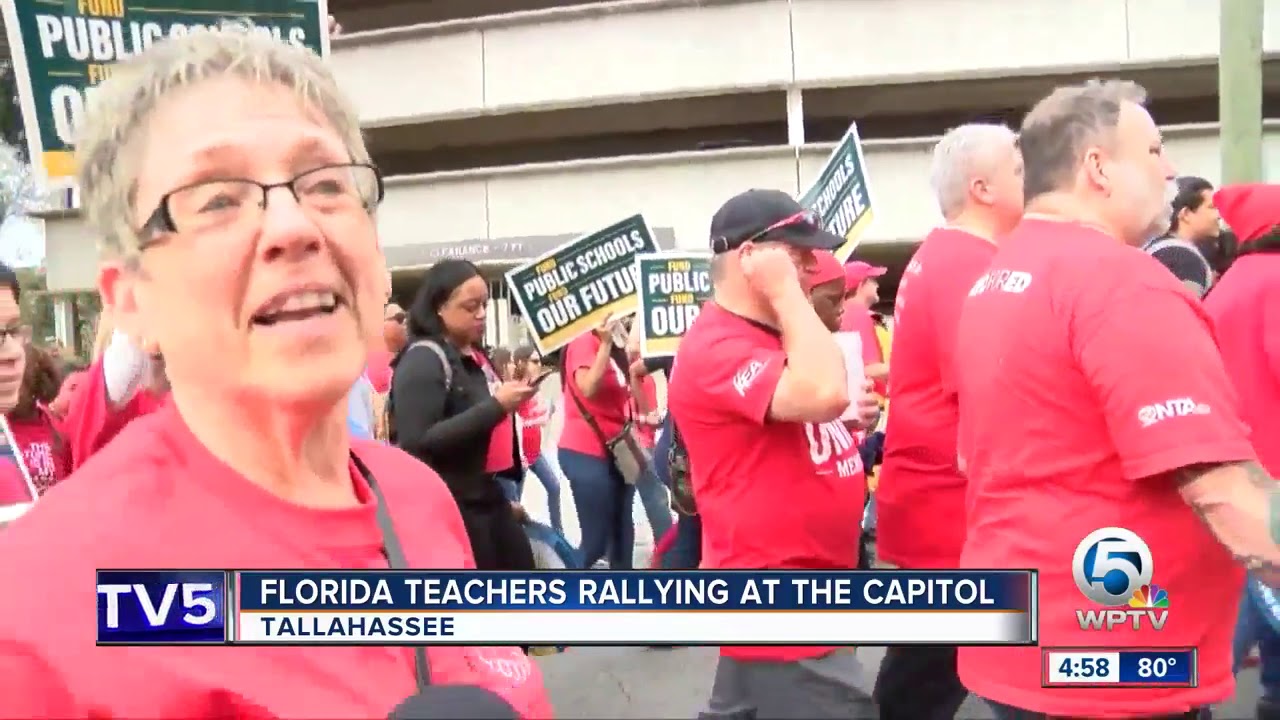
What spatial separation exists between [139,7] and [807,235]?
113 cm

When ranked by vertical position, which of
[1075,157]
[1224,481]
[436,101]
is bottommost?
[1224,481]

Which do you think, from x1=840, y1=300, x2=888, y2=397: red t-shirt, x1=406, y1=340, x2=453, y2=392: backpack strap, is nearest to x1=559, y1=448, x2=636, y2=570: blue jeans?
x1=840, y1=300, x2=888, y2=397: red t-shirt

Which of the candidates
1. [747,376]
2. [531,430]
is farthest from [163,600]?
[531,430]

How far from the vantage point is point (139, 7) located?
157 centimetres

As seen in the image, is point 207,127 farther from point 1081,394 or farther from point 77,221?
point 1081,394

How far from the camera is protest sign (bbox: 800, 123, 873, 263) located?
12.4 feet

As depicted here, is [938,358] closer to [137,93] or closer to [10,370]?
[137,93]

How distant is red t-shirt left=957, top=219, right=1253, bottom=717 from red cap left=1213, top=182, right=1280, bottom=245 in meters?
0.99

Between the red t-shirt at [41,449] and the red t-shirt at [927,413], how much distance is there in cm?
162

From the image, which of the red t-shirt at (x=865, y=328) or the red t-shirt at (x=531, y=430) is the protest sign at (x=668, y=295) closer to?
the red t-shirt at (x=865, y=328)

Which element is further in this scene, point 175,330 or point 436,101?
point 436,101

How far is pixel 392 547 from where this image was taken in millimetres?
976

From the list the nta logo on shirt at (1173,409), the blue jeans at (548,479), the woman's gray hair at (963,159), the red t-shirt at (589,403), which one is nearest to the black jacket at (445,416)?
the woman's gray hair at (963,159)

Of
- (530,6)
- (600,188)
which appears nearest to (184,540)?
(600,188)
